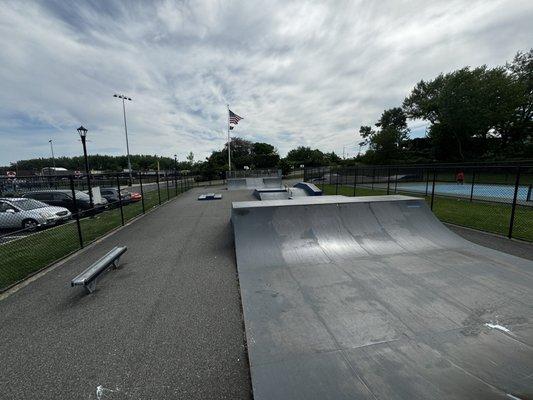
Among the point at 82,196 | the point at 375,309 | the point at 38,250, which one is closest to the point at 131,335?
the point at 375,309

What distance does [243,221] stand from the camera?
6398 millimetres

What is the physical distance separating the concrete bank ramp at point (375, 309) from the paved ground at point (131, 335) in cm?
41

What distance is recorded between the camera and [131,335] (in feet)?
10.7

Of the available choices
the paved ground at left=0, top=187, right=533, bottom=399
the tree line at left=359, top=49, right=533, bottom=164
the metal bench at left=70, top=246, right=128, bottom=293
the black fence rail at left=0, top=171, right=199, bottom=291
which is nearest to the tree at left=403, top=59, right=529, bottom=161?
the tree line at left=359, top=49, right=533, bottom=164

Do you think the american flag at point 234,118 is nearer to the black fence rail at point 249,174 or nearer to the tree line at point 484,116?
the black fence rail at point 249,174

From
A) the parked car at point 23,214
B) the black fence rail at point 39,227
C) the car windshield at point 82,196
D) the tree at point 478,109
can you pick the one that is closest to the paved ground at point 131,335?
the black fence rail at point 39,227

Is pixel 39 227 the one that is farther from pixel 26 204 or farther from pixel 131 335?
pixel 131 335

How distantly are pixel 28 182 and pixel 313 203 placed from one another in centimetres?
874

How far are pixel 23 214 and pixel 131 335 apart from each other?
33.8ft

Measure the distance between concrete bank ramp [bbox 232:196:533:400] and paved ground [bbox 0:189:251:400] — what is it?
0.41 m

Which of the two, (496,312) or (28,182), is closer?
(496,312)

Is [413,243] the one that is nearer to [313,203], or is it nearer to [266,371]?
[313,203]

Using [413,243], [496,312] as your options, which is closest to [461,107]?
[413,243]

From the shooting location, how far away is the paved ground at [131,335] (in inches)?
96.9
